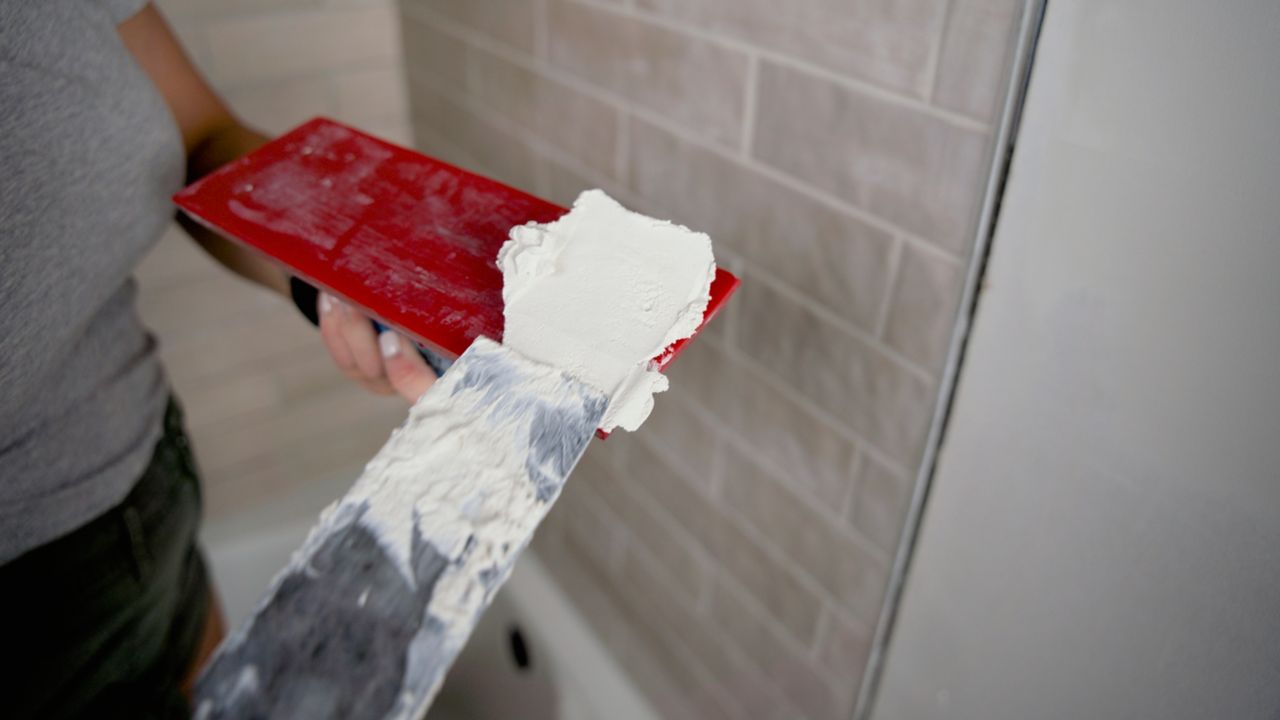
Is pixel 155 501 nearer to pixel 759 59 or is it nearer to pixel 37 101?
pixel 37 101

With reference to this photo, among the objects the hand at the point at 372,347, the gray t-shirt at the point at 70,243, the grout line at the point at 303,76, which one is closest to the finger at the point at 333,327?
the hand at the point at 372,347

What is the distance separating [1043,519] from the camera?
0.58 m

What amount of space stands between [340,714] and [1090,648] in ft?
1.66

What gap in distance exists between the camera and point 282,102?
1.22 meters

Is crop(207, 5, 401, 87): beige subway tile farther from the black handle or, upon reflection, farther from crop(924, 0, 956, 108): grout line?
crop(924, 0, 956, 108): grout line

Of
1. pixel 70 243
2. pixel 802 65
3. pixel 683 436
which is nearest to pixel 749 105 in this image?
pixel 802 65

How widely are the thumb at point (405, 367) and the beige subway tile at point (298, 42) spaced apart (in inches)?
31.4

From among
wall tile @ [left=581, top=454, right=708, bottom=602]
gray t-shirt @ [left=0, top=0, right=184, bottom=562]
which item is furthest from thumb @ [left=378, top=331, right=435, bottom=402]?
wall tile @ [left=581, top=454, right=708, bottom=602]

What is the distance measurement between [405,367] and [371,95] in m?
0.87

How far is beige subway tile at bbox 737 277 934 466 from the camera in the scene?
65 centimetres

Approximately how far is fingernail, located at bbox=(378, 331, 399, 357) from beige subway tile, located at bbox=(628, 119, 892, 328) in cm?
34

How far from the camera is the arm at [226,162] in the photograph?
0.60 m

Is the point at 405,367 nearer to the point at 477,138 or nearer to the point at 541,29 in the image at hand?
the point at 541,29

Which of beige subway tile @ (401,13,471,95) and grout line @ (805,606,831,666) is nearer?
grout line @ (805,606,831,666)
